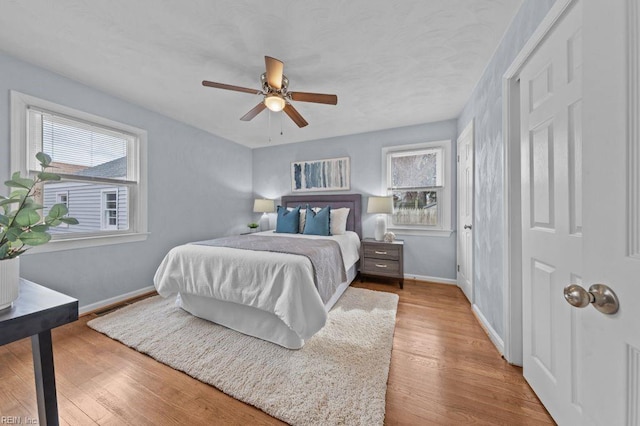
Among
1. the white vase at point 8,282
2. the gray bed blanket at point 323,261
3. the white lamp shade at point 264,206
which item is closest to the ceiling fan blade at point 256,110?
the gray bed blanket at point 323,261

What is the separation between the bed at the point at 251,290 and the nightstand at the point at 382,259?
132 cm

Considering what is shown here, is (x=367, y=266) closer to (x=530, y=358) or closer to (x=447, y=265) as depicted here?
(x=447, y=265)

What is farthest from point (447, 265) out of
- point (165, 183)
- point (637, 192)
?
point (165, 183)

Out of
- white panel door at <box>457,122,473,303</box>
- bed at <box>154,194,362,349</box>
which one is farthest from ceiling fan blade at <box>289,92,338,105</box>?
white panel door at <box>457,122,473,303</box>

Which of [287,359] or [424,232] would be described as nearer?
[287,359]

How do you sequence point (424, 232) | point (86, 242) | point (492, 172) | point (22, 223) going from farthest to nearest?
point (424, 232) < point (86, 242) < point (492, 172) < point (22, 223)

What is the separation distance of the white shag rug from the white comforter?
0.26 metres

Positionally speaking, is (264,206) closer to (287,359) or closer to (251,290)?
(251,290)

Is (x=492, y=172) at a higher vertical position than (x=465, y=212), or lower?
higher

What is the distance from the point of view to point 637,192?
1.67 ft

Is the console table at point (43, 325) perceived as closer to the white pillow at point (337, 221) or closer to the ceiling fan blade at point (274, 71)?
the ceiling fan blade at point (274, 71)

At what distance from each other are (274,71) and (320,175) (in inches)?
99.0

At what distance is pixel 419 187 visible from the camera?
3.62m

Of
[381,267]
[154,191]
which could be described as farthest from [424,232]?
[154,191]
